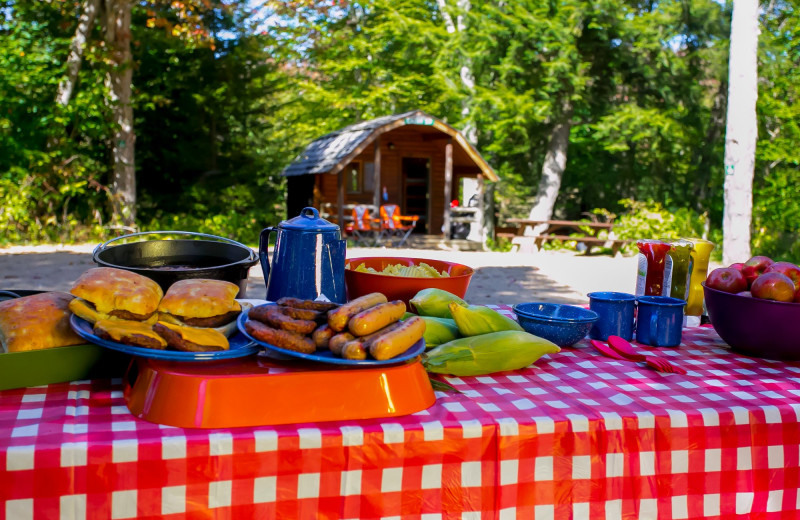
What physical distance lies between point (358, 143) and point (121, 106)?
17.2 ft

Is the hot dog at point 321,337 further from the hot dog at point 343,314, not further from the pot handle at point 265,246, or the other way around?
the pot handle at point 265,246

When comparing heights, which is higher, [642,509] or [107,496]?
[107,496]

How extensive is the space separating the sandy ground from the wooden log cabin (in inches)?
155

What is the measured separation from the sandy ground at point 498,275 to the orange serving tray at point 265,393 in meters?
6.56

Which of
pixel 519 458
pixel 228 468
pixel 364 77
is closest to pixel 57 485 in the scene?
pixel 228 468

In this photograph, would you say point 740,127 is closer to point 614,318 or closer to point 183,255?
point 614,318

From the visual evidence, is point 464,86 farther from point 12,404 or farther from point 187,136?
point 12,404

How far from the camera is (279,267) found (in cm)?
189

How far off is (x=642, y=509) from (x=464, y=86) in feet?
67.0

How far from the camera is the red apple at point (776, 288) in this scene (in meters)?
1.85

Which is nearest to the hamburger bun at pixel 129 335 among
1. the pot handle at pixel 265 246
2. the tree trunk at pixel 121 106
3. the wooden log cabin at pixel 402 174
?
the pot handle at pixel 265 246

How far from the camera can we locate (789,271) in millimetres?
1924

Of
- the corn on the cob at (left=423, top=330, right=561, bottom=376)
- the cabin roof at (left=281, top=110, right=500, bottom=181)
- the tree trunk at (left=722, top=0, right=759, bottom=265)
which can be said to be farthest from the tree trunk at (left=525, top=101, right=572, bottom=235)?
the corn on the cob at (left=423, top=330, right=561, bottom=376)

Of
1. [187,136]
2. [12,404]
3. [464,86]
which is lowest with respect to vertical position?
[12,404]
